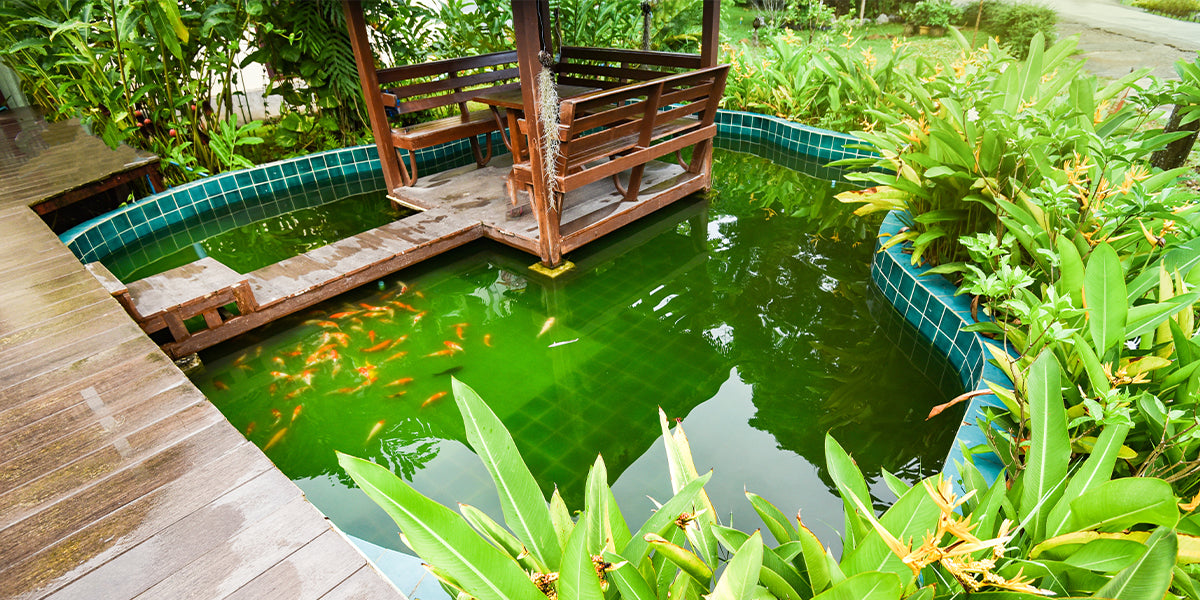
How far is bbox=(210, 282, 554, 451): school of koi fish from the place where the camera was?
2.99 m

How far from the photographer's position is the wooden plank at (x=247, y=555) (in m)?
1.56

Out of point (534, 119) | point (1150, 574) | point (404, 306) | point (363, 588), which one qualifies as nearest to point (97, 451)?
point (363, 588)

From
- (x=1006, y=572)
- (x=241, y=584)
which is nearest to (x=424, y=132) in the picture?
(x=241, y=584)

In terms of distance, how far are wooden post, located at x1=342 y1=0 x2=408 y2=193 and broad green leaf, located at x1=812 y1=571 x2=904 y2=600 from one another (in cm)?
490

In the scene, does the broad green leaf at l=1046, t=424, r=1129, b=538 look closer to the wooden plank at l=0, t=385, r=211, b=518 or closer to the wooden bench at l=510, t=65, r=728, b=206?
the wooden plank at l=0, t=385, r=211, b=518

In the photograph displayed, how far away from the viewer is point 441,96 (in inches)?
219

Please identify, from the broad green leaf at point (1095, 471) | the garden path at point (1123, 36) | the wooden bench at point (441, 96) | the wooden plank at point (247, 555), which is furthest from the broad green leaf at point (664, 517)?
the garden path at point (1123, 36)

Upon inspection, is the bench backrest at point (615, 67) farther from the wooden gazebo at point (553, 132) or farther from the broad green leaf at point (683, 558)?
the broad green leaf at point (683, 558)

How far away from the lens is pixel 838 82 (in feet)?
21.1

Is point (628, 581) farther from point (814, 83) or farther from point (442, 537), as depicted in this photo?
point (814, 83)

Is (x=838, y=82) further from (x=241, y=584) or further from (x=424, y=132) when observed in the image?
(x=241, y=584)

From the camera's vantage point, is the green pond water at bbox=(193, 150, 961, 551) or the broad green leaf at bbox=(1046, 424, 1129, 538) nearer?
the broad green leaf at bbox=(1046, 424, 1129, 538)

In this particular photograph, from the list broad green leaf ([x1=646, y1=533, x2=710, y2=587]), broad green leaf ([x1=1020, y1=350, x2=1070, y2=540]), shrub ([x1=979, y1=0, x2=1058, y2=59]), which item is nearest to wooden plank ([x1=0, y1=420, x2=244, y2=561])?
broad green leaf ([x1=646, y1=533, x2=710, y2=587])

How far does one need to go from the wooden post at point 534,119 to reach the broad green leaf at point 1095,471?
308 cm
